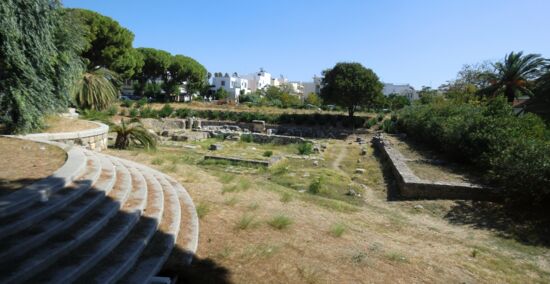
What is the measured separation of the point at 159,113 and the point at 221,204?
26.1 meters

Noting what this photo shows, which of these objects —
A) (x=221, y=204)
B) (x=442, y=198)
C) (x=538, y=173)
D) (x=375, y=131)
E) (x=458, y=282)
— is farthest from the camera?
(x=375, y=131)

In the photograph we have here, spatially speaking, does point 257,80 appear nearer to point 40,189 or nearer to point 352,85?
point 352,85

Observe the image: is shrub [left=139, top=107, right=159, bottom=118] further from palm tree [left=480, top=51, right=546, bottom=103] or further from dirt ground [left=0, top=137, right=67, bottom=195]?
palm tree [left=480, top=51, right=546, bottom=103]

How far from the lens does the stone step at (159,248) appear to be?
3.35 metres

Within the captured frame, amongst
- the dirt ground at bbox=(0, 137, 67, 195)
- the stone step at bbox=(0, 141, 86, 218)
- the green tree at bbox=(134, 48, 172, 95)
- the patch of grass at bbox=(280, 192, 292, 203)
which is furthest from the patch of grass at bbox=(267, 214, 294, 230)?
the green tree at bbox=(134, 48, 172, 95)

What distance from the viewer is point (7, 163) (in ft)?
17.8

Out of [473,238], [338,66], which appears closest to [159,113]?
[338,66]

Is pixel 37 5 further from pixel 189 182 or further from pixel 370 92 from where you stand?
pixel 370 92

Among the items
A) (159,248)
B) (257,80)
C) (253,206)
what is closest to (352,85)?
(253,206)

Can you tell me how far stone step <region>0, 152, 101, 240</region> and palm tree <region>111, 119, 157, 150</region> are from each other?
5957 mm

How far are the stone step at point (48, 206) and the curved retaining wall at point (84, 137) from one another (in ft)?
13.9

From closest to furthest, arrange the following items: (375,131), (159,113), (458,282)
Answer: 1. (458,282)
2. (375,131)
3. (159,113)

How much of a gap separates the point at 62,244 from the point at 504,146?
33.1 feet

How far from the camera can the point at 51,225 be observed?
11.4ft
